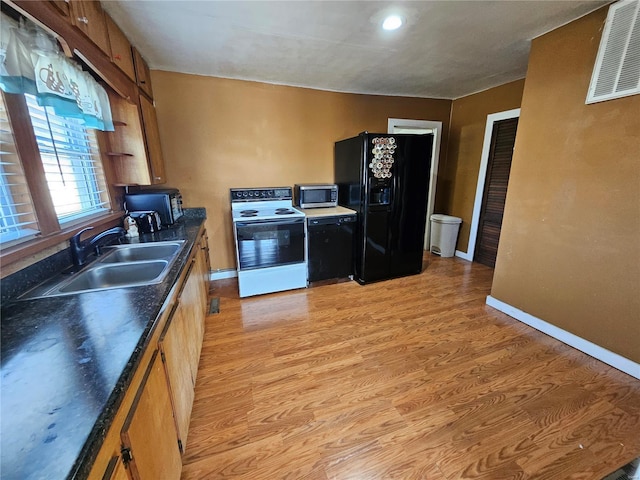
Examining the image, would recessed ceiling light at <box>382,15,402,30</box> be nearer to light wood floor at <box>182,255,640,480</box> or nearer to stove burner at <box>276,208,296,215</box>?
stove burner at <box>276,208,296,215</box>

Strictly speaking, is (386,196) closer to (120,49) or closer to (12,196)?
(120,49)

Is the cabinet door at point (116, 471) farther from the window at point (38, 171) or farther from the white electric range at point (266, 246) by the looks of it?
the white electric range at point (266, 246)

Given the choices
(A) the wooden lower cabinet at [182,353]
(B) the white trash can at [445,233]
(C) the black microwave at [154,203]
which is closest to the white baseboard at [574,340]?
(B) the white trash can at [445,233]

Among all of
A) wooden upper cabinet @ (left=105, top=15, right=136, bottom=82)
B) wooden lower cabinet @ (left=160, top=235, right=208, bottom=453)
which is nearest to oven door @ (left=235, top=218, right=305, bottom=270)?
wooden lower cabinet @ (left=160, top=235, right=208, bottom=453)

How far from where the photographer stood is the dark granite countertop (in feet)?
1.62

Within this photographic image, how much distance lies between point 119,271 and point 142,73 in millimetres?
1868

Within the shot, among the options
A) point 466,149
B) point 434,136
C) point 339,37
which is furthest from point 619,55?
point 434,136

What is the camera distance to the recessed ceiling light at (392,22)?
175cm

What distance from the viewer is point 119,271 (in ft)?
4.91

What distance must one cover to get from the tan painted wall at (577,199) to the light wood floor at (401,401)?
35cm

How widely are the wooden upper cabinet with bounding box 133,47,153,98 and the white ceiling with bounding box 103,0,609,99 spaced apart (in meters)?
0.08

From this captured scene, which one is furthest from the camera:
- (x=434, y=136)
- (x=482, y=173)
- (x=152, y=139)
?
(x=434, y=136)

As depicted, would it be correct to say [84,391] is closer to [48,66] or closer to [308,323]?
[48,66]

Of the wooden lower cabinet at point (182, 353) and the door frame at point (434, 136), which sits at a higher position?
the door frame at point (434, 136)
